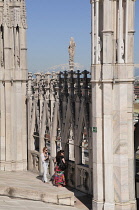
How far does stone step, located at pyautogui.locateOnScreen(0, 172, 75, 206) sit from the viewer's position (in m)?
14.2

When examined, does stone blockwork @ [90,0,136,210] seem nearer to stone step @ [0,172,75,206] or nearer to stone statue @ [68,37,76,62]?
stone step @ [0,172,75,206]

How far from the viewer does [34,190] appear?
48.2 feet

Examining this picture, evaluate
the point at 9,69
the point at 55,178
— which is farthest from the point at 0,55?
the point at 55,178

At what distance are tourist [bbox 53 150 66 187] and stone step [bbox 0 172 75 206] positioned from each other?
8.9 inches

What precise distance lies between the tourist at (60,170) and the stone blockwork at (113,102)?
287cm

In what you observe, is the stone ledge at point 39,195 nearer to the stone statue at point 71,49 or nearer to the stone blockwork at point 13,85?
the stone blockwork at point 13,85

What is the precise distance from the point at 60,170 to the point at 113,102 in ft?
14.4

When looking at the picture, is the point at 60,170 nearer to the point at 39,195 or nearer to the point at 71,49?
the point at 39,195

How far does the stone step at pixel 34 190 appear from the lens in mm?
14234

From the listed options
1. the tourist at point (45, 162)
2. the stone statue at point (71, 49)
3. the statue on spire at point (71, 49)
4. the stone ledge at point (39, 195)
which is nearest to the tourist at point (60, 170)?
the tourist at point (45, 162)

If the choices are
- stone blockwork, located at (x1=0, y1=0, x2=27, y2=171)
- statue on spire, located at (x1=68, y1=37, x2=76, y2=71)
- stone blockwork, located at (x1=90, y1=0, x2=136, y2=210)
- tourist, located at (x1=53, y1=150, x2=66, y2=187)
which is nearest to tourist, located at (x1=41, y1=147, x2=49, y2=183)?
tourist, located at (x1=53, y1=150, x2=66, y2=187)

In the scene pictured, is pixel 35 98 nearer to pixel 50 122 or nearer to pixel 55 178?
pixel 50 122

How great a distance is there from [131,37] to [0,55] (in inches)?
317

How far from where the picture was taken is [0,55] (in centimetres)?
1895
